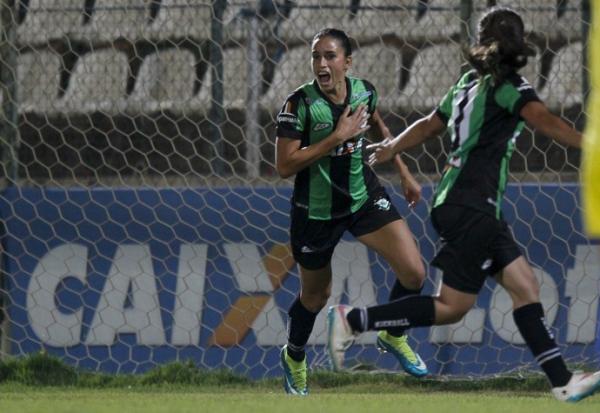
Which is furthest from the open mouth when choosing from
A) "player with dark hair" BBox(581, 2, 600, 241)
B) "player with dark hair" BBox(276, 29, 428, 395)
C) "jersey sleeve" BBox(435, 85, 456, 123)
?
"player with dark hair" BBox(581, 2, 600, 241)

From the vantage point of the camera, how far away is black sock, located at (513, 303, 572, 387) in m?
6.24

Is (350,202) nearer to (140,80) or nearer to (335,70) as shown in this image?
(335,70)

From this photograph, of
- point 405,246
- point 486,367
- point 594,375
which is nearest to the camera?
point 594,375

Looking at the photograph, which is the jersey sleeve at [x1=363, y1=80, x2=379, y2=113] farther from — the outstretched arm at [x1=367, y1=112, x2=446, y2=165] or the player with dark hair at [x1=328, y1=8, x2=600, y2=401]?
the player with dark hair at [x1=328, y1=8, x2=600, y2=401]

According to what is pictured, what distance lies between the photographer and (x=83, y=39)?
Answer: 902 cm

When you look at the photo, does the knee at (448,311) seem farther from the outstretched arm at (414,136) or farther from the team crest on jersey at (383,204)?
the team crest on jersey at (383,204)

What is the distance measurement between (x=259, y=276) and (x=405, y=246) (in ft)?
4.76

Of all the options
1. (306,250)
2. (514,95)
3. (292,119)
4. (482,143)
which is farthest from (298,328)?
(514,95)

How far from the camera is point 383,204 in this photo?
7.52 metres

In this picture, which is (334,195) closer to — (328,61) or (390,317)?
(328,61)

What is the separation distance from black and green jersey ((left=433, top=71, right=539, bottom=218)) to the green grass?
944 millimetres

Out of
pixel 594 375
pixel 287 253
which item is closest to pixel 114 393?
pixel 287 253

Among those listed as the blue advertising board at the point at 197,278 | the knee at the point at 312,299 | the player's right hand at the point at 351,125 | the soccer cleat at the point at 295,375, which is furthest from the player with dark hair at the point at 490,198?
the blue advertising board at the point at 197,278

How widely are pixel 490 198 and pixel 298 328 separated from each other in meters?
1.73
